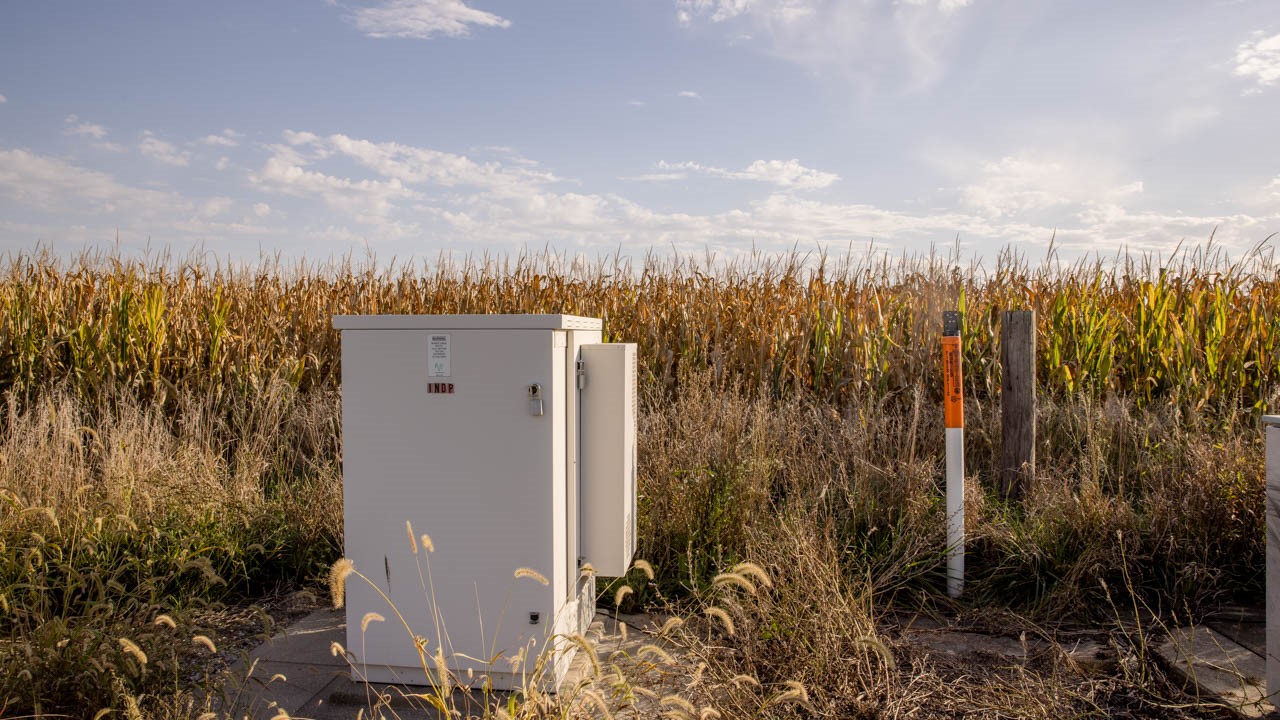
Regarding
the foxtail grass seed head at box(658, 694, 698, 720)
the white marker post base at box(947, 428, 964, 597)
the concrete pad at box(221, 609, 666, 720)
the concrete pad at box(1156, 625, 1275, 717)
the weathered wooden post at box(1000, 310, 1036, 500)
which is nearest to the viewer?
the foxtail grass seed head at box(658, 694, 698, 720)

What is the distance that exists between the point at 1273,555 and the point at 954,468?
1522 mm

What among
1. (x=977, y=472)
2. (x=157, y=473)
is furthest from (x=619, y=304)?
(x=157, y=473)

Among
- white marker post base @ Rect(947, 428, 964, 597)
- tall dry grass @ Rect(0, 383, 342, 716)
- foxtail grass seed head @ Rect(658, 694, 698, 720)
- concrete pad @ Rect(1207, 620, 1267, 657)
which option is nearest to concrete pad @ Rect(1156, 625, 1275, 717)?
concrete pad @ Rect(1207, 620, 1267, 657)

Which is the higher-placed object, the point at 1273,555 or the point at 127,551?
the point at 1273,555

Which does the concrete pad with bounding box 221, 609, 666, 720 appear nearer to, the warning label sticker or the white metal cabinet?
the white metal cabinet

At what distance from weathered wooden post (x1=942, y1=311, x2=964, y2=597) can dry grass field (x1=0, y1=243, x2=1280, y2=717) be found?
0.46ft

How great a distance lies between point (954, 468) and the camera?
15.1ft

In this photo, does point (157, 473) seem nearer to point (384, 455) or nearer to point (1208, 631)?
point (384, 455)

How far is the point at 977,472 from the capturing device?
5.92m

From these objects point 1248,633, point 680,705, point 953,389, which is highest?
point 953,389

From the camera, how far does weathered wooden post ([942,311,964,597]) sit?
4.57 meters

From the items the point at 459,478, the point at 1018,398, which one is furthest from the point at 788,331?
the point at 459,478

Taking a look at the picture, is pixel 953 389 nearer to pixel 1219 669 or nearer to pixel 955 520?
pixel 955 520

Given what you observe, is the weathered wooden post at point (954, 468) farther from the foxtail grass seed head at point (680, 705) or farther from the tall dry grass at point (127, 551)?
the tall dry grass at point (127, 551)
